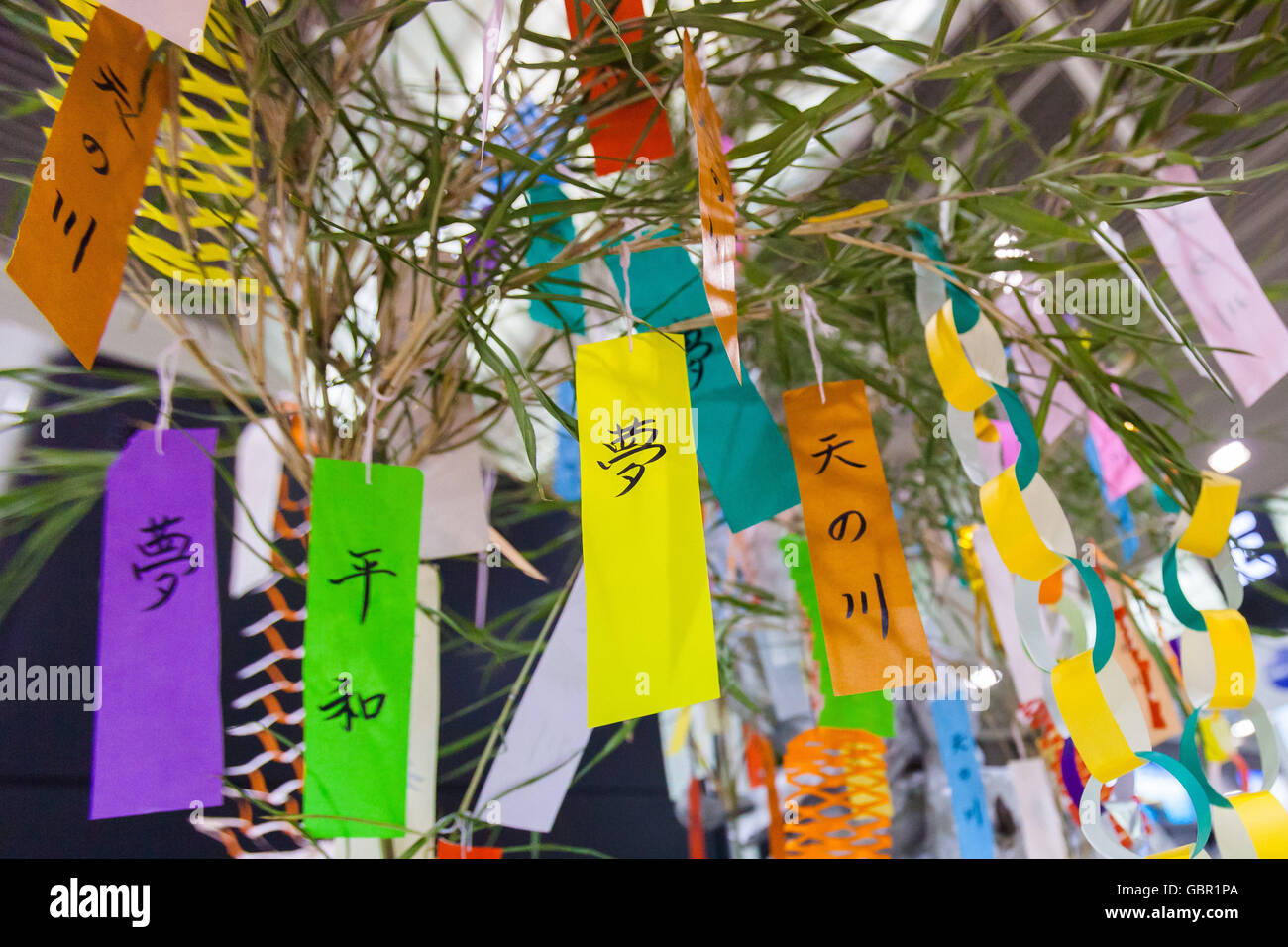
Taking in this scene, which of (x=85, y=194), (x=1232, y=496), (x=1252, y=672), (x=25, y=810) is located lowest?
(x=25, y=810)

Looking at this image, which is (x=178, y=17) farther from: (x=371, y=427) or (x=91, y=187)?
(x=371, y=427)

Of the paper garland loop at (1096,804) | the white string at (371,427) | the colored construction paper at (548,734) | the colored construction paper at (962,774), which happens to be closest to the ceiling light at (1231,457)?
the colored construction paper at (962,774)

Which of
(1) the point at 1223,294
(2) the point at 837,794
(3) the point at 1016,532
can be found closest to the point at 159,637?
(3) the point at 1016,532

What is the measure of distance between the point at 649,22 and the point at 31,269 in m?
0.31

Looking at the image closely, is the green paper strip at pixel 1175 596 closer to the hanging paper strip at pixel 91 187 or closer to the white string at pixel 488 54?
the white string at pixel 488 54

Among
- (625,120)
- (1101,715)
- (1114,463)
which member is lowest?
(1101,715)

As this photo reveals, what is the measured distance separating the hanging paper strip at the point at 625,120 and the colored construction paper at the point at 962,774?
70 centimetres

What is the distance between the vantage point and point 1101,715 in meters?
0.44

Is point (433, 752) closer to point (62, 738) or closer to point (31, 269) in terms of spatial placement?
point (31, 269)

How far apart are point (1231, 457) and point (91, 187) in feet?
4.58

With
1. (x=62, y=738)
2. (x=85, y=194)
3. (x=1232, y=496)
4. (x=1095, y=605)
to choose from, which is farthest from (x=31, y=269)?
(x=62, y=738)

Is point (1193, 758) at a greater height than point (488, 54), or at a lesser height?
lesser

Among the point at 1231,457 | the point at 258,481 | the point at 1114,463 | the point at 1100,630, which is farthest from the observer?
Result: the point at 1231,457
